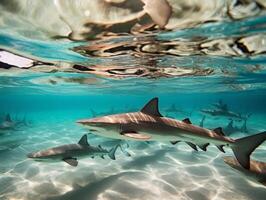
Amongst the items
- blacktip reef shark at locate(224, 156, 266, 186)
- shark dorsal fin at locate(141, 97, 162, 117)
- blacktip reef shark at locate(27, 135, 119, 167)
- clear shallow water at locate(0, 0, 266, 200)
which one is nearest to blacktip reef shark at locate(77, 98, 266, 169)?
shark dorsal fin at locate(141, 97, 162, 117)

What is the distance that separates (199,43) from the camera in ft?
36.1

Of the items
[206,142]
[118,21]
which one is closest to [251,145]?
[206,142]

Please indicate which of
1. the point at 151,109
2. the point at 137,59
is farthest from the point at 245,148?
the point at 137,59

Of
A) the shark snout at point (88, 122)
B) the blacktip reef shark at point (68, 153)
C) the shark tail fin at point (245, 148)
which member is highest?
the shark snout at point (88, 122)

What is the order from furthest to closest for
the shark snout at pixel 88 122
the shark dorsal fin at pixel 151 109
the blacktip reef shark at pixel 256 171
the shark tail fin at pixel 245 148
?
the shark dorsal fin at pixel 151 109 → the blacktip reef shark at pixel 256 171 → the shark tail fin at pixel 245 148 → the shark snout at pixel 88 122

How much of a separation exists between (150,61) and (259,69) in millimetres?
9010

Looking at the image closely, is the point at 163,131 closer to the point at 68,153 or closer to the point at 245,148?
the point at 245,148

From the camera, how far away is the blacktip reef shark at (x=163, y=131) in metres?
6.23

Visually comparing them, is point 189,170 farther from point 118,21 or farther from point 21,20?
point 21,20

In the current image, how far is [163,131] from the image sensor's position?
690 centimetres

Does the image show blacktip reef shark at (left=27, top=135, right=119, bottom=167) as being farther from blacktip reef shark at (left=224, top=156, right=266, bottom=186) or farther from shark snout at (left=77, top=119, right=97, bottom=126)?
blacktip reef shark at (left=224, top=156, right=266, bottom=186)

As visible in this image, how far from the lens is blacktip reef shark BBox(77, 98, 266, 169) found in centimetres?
623

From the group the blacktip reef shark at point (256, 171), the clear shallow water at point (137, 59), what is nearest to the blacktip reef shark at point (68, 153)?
the clear shallow water at point (137, 59)

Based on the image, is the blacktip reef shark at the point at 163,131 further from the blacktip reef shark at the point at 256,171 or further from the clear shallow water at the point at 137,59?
the clear shallow water at the point at 137,59
